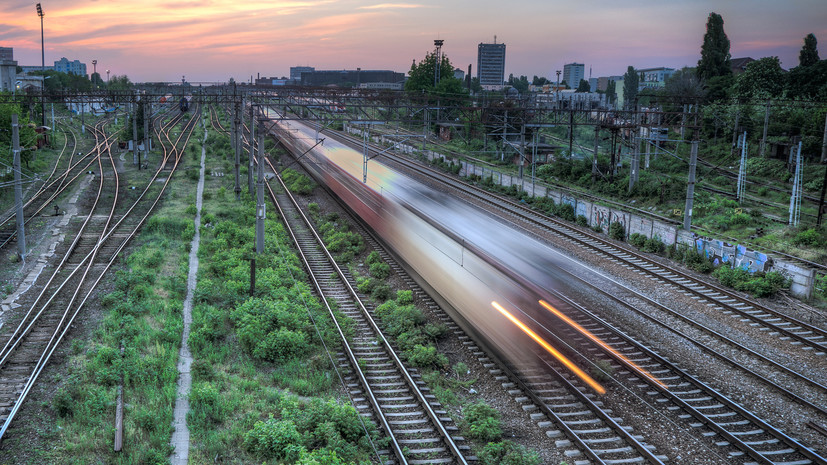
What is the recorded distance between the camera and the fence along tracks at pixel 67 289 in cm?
1450

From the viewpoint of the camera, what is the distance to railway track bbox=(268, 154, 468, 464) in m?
11.9

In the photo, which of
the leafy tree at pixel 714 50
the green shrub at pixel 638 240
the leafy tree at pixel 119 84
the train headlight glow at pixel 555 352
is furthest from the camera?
the leafy tree at pixel 119 84

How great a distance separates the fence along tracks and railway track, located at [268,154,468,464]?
7.14m

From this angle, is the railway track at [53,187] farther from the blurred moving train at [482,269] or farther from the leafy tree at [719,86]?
the leafy tree at [719,86]

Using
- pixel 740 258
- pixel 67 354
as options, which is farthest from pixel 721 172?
pixel 67 354

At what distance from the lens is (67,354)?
16000 millimetres

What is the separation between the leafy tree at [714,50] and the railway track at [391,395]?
71100mm

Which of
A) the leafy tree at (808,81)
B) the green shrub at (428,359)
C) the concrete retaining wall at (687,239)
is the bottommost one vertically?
the green shrub at (428,359)

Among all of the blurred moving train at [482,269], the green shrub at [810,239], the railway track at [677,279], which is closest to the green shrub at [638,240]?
the railway track at [677,279]

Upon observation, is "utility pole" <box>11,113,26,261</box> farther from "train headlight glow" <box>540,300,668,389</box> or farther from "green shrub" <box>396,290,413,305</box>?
"train headlight glow" <box>540,300,668,389</box>

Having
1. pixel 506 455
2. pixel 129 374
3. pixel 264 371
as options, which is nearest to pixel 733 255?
pixel 506 455

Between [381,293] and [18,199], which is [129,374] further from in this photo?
[18,199]

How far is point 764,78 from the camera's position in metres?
64.1

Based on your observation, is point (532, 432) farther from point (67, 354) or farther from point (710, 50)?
point (710, 50)
